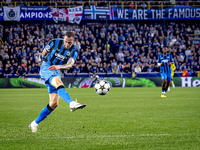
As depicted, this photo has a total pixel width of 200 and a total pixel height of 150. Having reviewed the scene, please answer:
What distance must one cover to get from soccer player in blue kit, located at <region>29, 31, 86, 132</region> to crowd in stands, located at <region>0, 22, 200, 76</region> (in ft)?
50.3

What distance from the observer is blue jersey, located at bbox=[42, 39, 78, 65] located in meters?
5.31

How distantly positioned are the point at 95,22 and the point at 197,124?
24087mm

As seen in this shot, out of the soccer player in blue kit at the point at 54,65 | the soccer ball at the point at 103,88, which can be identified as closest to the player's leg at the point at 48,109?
the soccer player in blue kit at the point at 54,65

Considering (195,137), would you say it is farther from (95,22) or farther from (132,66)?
(95,22)

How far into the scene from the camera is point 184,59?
24.8 m

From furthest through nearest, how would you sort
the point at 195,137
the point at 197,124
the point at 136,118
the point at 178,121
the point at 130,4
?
1. the point at 130,4
2. the point at 136,118
3. the point at 178,121
4. the point at 197,124
5. the point at 195,137

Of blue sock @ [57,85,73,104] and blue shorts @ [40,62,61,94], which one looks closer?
blue sock @ [57,85,73,104]

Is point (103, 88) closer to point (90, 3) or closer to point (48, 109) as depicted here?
point (48, 109)

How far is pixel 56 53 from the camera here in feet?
17.5

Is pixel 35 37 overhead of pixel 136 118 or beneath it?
overhead

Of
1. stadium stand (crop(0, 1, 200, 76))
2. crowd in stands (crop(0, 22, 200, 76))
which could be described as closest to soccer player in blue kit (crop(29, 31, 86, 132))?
stadium stand (crop(0, 1, 200, 76))

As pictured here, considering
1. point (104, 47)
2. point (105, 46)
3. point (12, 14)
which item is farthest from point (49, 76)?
point (12, 14)

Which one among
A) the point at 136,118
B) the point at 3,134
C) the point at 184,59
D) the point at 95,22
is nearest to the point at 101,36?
the point at 95,22

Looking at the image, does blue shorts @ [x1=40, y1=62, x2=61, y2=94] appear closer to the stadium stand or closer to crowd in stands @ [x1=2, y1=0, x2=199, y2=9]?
the stadium stand
